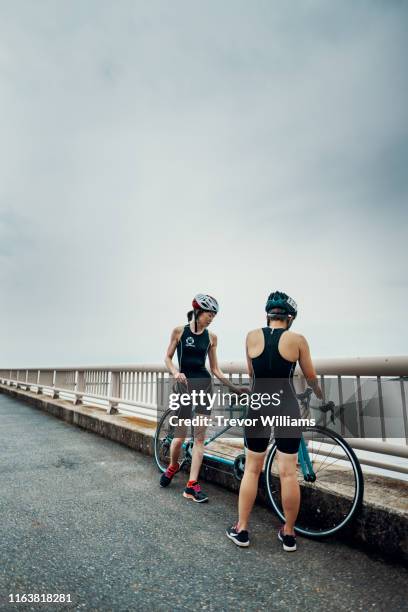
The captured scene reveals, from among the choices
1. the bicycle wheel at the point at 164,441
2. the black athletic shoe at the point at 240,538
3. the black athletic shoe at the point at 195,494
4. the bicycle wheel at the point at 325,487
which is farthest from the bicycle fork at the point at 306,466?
the bicycle wheel at the point at 164,441

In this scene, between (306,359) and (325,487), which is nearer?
(306,359)

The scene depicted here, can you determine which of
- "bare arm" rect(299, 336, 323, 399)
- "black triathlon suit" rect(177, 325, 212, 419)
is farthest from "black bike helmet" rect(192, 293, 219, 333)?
"bare arm" rect(299, 336, 323, 399)

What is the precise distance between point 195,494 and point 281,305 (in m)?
2.31

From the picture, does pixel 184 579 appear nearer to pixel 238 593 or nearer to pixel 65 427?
pixel 238 593

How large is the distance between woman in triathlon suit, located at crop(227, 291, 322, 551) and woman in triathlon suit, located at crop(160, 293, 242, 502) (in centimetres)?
108

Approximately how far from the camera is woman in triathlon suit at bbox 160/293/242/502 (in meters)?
4.29

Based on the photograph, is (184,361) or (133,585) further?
(184,361)

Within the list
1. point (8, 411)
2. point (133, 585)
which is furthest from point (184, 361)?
point (8, 411)

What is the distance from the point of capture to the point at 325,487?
3.41 meters

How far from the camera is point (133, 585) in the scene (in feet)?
8.05

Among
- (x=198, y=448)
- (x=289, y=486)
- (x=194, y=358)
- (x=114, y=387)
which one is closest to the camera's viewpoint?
(x=289, y=486)

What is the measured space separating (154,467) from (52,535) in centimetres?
238

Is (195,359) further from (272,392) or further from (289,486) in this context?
(289,486)

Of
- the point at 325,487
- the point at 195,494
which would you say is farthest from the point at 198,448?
the point at 325,487
